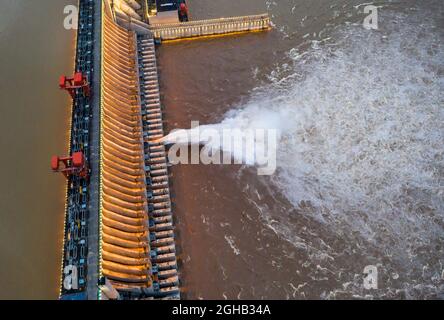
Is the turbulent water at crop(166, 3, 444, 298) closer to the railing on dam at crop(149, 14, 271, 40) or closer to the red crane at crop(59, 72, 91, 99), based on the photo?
the railing on dam at crop(149, 14, 271, 40)

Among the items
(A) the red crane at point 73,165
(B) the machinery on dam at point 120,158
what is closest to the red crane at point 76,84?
(B) the machinery on dam at point 120,158

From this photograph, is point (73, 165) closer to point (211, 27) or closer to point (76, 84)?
point (76, 84)

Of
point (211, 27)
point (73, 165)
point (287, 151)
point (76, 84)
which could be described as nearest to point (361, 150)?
point (287, 151)

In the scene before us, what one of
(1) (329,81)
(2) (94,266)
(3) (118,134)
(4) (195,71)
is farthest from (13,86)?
(1) (329,81)

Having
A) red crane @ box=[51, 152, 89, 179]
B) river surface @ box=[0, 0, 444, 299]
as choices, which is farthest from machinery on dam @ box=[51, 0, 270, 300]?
river surface @ box=[0, 0, 444, 299]

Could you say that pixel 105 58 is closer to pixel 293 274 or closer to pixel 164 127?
pixel 164 127

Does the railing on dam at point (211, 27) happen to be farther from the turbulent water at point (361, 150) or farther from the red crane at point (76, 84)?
the red crane at point (76, 84)
